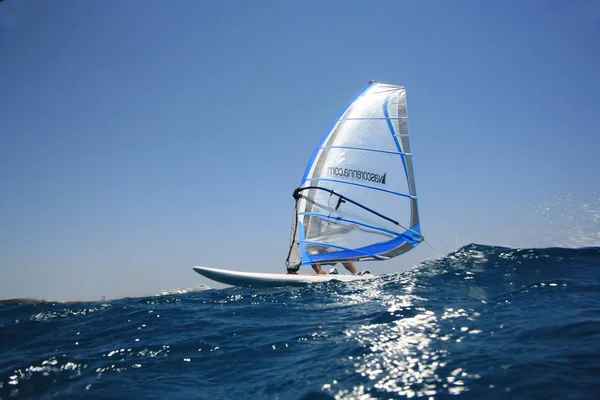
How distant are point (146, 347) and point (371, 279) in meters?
8.10

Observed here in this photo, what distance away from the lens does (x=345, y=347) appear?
434cm

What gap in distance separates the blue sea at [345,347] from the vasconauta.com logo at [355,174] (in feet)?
21.5

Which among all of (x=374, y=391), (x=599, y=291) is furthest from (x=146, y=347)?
(x=599, y=291)

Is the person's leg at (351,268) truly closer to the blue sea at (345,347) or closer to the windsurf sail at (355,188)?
the windsurf sail at (355,188)

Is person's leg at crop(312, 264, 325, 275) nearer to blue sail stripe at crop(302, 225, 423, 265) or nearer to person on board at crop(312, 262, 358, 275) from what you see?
person on board at crop(312, 262, 358, 275)

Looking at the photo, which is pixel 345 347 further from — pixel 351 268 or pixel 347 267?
pixel 347 267

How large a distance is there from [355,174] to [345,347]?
10310mm

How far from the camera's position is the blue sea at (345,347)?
3.12m

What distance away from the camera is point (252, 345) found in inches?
195

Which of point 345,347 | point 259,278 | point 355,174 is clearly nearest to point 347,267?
point 355,174

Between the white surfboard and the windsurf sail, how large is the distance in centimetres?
180

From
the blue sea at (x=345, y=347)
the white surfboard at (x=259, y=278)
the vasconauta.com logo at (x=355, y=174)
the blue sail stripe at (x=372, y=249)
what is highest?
the vasconauta.com logo at (x=355, y=174)

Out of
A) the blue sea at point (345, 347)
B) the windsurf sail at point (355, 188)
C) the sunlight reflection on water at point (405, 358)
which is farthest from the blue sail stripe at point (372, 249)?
the sunlight reflection on water at point (405, 358)

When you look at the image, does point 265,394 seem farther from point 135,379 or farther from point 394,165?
point 394,165
